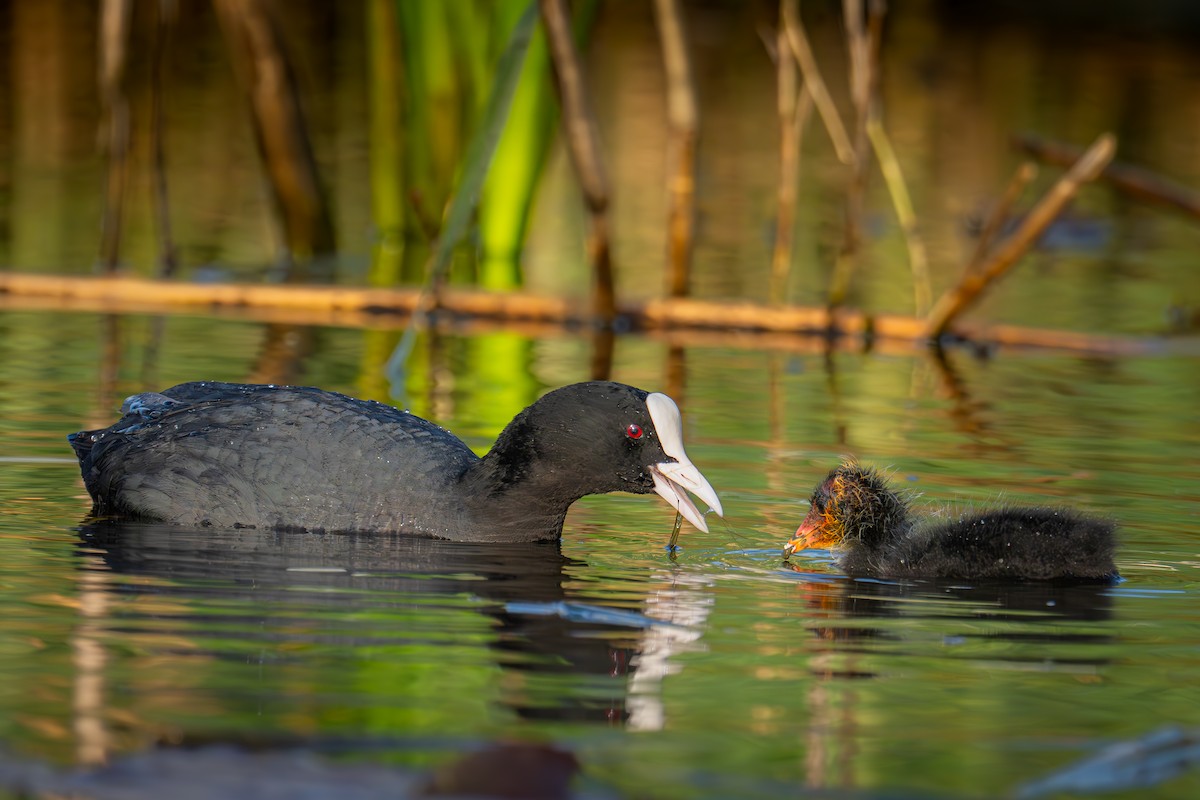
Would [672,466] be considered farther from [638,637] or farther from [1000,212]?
[1000,212]

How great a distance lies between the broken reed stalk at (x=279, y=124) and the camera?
11.4 meters

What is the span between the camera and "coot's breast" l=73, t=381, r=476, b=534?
237 inches

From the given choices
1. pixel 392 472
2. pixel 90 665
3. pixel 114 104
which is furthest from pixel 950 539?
pixel 114 104

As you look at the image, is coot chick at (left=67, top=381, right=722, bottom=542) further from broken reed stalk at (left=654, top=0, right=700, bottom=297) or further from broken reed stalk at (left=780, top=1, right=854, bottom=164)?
broken reed stalk at (left=654, top=0, right=700, bottom=297)

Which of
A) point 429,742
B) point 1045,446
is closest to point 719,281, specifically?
point 1045,446

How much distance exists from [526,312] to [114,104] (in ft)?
7.43

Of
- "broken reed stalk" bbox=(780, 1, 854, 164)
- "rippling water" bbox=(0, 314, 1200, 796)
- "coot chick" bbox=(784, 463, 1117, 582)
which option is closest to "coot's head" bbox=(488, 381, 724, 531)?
"rippling water" bbox=(0, 314, 1200, 796)

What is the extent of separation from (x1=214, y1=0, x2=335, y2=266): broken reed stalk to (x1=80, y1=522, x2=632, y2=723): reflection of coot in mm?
5844

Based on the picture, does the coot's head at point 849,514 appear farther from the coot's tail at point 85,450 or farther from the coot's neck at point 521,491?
the coot's tail at point 85,450

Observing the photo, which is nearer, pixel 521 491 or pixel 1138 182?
pixel 521 491

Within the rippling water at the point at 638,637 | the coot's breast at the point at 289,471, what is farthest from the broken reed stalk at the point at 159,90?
the coot's breast at the point at 289,471

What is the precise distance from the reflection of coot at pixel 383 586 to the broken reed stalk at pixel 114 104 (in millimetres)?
4468

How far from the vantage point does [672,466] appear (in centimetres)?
589

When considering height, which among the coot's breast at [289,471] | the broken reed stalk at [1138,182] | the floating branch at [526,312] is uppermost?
the broken reed stalk at [1138,182]
